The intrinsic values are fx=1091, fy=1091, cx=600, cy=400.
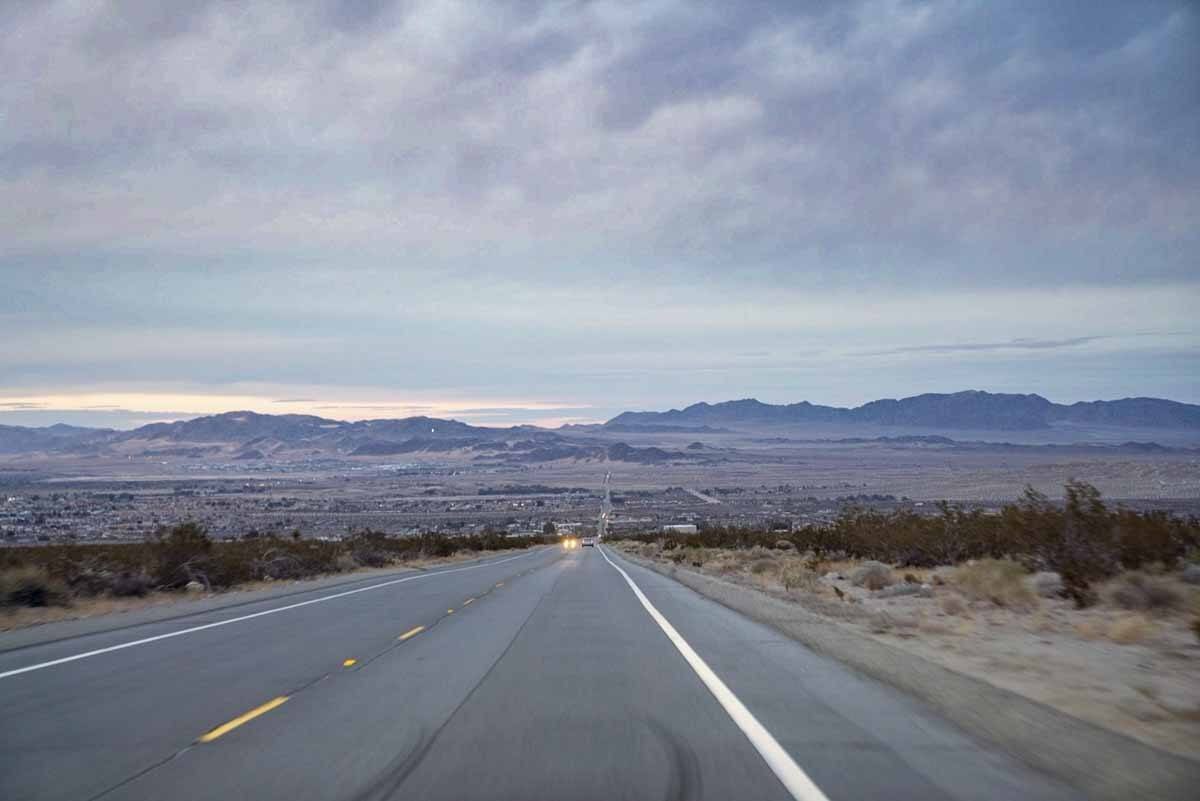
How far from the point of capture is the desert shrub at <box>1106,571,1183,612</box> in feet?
57.0

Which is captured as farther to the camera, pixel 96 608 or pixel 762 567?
pixel 762 567

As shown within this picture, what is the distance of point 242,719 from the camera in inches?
384

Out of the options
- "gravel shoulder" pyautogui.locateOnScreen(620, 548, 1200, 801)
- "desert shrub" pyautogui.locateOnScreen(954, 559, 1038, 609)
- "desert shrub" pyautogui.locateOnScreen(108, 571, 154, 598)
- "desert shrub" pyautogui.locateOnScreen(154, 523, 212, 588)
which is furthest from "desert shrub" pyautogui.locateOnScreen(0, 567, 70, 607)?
"desert shrub" pyautogui.locateOnScreen(954, 559, 1038, 609)

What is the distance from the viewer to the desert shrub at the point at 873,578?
1059 inches

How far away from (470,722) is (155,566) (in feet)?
77.4

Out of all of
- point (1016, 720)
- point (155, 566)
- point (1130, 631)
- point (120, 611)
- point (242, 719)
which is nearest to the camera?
point (1016, 720)

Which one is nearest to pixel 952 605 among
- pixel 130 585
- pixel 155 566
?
pixel 130 585

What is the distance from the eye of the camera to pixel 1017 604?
64.1 feet

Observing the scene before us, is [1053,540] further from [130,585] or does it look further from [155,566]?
[155,566]

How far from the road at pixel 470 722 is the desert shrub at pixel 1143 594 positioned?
6.20 metres

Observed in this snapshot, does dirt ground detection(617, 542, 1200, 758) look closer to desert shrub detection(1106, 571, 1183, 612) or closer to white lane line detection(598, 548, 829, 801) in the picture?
desert shrub detection(1106, 571, 1183, 612)

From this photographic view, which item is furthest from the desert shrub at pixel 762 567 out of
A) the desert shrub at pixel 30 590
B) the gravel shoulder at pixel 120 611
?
the desert shrub at pixel 30 590

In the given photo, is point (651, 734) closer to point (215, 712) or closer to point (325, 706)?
point (325, 706)

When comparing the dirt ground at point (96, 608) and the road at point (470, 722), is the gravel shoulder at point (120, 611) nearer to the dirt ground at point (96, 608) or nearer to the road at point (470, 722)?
the dirt ground at point (96, 608)
